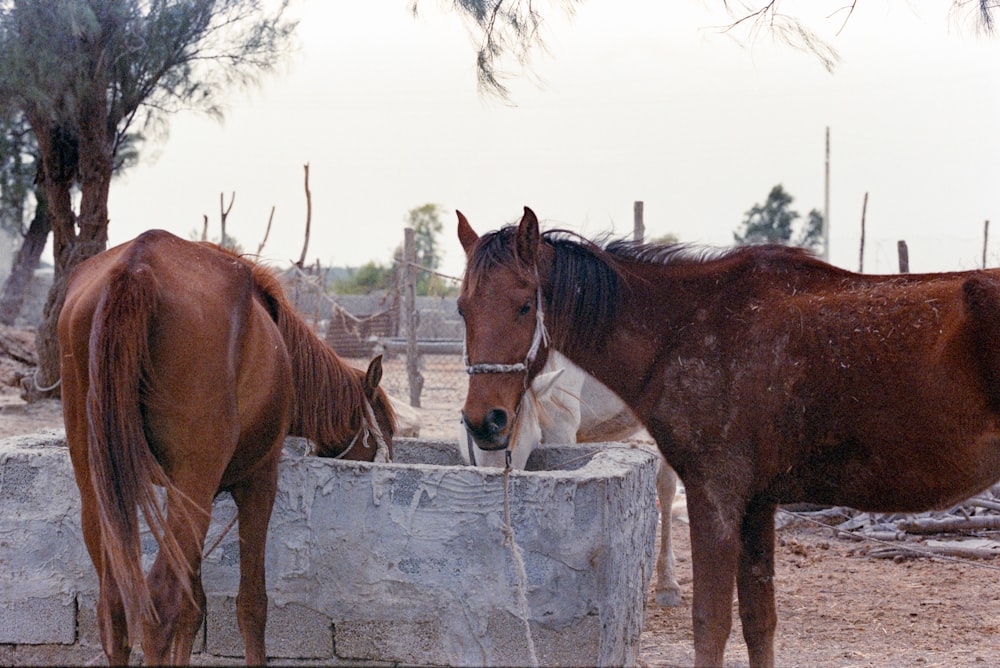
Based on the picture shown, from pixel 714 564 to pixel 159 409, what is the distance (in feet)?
6.36

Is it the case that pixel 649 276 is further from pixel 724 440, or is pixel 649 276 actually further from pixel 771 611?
pixel 771 611

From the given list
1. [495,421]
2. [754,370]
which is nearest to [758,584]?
[754,370]

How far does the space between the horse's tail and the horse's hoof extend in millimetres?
3378

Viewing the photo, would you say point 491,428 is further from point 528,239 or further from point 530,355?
point 528,239

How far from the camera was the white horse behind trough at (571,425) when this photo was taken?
14.3 ft

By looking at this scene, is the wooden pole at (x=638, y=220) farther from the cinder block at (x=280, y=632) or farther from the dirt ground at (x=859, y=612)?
the cinder block at (x=280, y=632)

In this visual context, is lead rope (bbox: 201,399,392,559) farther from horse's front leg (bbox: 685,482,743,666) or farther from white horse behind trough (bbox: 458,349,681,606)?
horse's front leg (bbox: 685,482,743,666)

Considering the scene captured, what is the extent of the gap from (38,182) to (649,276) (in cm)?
1090

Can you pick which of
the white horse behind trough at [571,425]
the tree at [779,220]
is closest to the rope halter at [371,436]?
the white horse behind trough at [571,425]

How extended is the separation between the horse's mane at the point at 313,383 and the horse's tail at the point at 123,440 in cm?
91

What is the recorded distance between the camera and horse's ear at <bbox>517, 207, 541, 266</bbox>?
10.8ft

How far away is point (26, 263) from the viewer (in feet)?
53.6

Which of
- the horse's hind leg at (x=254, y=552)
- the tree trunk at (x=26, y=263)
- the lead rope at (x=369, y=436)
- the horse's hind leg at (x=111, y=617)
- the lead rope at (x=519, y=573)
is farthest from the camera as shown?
the tree trunk at (x=26, y=263)

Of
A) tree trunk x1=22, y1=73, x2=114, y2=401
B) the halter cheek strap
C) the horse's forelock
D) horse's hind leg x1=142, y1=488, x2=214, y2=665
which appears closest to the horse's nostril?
the halter cheek strap
